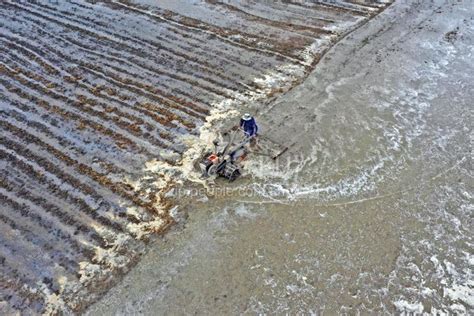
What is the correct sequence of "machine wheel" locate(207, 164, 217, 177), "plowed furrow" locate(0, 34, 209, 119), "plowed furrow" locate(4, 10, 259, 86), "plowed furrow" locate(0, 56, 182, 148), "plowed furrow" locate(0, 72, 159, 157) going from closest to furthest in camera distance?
"machine wheel" locate(207, 164, 217, 177) < "plowed furrow" locate(0, 72, 159, 157) < "plowed furrow" locate(0, 56, 182, 148) < "plowed furrow" locate(0, 34, 209, 119) < "plowed furrow" locate(4, 10, 259, 86)

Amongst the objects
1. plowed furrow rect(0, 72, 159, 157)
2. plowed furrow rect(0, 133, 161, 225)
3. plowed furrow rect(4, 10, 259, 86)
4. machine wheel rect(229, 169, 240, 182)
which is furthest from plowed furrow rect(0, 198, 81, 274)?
plowed furrow rect(4, 10, 259, 86)

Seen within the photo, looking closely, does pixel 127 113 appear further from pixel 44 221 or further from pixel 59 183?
pixel 44 221

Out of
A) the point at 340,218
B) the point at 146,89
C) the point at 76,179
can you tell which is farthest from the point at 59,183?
the point at 340,218

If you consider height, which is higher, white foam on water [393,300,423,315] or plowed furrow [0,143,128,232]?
plowed furrow [0,143,128,232]

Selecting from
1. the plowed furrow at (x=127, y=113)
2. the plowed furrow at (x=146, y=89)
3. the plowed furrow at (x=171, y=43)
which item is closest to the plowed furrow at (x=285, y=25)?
the plowed furrow at (x=171, y=43)

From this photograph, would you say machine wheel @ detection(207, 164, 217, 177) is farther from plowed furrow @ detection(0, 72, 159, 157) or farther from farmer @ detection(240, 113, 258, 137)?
plowed furrow @ detection(0, 72, 159, 157)

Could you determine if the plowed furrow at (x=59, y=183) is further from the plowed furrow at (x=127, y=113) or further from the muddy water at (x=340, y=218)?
the plowed furrow at (x=127, y=113)
